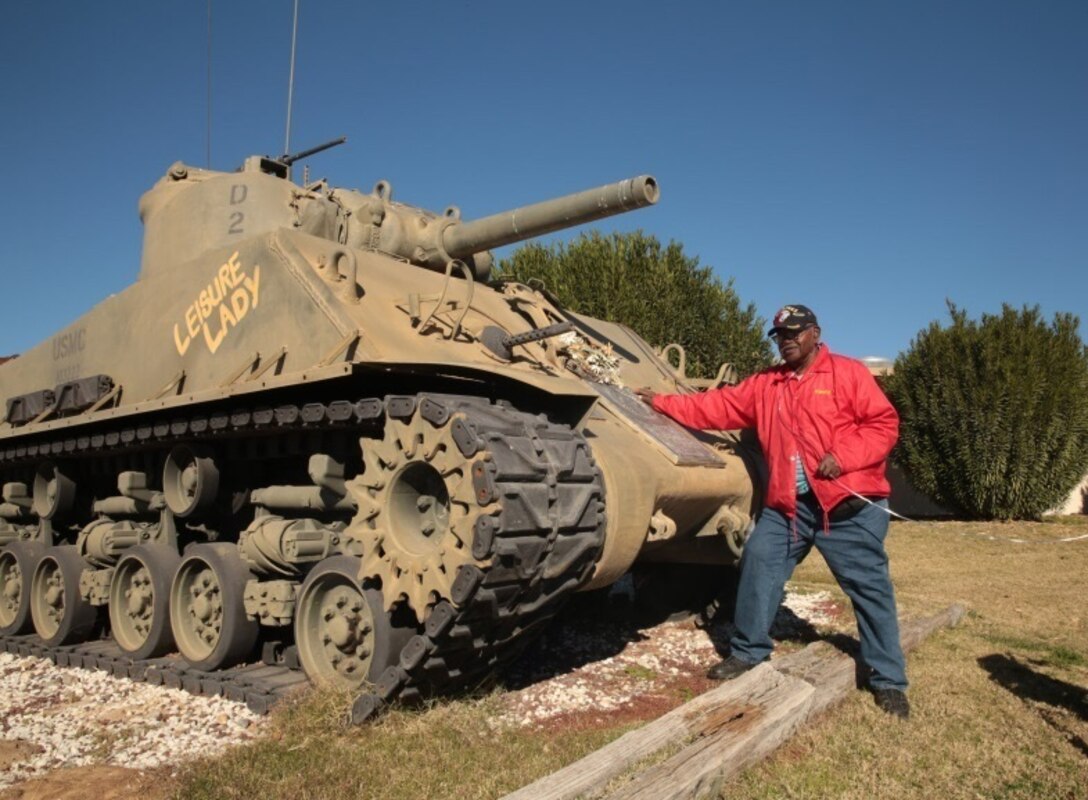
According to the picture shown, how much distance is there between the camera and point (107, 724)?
5266 millimetres

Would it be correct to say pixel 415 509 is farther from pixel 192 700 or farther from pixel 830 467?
pixel 830 467

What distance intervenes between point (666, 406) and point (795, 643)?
2.19 metres

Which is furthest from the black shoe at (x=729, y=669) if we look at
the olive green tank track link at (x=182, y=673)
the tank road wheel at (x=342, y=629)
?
the olive green tank track link at (x=182, y=673)

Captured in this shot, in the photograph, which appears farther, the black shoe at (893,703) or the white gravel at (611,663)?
the white gravel at (611,663)

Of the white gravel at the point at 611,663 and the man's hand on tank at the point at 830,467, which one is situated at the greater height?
the man's hand on tank at the point at 830,467

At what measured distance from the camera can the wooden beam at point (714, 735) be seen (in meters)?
3.41

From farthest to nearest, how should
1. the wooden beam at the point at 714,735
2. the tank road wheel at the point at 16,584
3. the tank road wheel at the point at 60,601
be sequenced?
the tank road wheel at the point at 16,584 < the tank road wheel at the point at 60,601 < the wooden beam at the point at 714,735

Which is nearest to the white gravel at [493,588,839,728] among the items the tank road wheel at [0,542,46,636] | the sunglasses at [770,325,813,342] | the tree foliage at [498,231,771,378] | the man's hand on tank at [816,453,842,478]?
the man's hand on tank at [816,453,842,478]

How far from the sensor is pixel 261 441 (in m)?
6.18

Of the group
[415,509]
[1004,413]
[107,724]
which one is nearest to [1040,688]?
[415,509]

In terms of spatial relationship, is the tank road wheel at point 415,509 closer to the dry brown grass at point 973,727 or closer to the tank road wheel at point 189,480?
the dry brown grass at point 973,727

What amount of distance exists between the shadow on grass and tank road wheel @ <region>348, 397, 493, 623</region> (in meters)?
3.12

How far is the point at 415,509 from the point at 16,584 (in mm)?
5206

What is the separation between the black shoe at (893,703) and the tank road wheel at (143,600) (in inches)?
182
